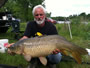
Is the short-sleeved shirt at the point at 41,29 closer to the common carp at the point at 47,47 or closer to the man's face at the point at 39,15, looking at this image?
the man's face at the point at 39,15

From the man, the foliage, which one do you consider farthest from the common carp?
the foliage

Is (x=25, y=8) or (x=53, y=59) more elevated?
(x=25, y=8)

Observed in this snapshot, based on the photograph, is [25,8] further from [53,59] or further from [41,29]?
[53,59]

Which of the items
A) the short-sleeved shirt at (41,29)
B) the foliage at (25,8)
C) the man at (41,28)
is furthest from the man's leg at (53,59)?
the foliage at (25,8)

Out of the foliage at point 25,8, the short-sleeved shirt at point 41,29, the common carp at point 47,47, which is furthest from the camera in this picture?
the foliage at point 25,8

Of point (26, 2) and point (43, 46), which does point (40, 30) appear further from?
point (26, 2)

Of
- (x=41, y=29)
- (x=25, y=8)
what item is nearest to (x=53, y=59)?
(x=41, y=29)

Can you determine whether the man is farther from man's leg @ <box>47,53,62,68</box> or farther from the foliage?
the foliage

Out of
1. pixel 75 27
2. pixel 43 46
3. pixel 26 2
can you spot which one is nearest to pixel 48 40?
pixel 43 46

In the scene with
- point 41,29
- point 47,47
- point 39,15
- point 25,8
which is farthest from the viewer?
point 25,8

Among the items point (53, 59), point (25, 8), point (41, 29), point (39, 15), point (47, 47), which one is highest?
point (25, 8)

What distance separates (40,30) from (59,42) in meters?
0.55

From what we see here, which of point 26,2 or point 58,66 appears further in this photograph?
point 26,2

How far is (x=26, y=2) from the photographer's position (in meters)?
19.9
